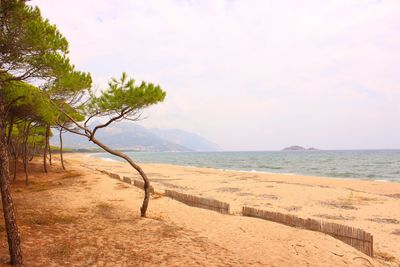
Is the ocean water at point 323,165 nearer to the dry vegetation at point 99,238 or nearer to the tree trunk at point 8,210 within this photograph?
the dry vegetation at point 99,238

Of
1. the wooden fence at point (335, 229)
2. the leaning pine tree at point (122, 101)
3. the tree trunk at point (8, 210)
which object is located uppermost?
the leaning pine tree at point (122, 101)

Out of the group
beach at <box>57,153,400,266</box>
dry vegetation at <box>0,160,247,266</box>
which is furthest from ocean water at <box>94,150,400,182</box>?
dry vegetation at <box>0,160,247,266</box>

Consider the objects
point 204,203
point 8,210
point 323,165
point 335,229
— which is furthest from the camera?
point 323,165

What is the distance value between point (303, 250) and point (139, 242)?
425 cm

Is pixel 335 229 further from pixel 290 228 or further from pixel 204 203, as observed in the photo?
pixel 204 203

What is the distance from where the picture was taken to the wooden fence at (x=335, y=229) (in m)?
8.29

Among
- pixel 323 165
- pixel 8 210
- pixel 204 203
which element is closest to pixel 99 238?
pixel 8 210

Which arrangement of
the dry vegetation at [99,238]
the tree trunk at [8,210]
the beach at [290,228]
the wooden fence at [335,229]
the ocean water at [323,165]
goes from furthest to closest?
1. the ocean water at [323,165]
2. the wooden fence at [335,229]
3. the beach at [290,228]
4. the dry vegetation at [99,238]
5. the tree trunk at [8,210]

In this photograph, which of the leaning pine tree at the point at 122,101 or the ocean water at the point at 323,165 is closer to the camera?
the leaning pine tree at the point at 122,101

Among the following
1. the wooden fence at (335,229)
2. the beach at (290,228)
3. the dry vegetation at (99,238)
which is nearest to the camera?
the dry vegetation at (99,238)

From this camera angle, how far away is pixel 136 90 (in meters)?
9.96

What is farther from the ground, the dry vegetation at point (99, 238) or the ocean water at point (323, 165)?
the ocean water at point (323, 165)

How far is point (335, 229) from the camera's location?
8.95 m

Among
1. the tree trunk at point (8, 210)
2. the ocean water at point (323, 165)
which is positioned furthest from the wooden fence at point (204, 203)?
the ocean water at point (323, 165)
